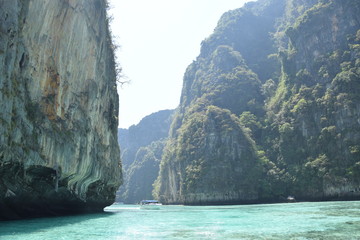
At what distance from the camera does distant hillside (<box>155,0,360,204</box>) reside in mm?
61188

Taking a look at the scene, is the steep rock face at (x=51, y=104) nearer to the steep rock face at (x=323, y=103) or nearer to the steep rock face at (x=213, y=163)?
the steep rock face at (x=323, y=103)

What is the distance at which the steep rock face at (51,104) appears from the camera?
15812mm

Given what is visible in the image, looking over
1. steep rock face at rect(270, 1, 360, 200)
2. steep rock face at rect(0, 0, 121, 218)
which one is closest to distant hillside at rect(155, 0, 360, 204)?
steep rock face at rect(270, 1, 360, 200)

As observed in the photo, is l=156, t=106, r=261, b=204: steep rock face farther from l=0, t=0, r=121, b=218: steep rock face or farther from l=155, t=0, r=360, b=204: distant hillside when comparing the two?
l=0, t=0, r=121, b=218: steep rock face

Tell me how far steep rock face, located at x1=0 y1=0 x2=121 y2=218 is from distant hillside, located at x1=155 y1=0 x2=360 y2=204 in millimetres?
45118

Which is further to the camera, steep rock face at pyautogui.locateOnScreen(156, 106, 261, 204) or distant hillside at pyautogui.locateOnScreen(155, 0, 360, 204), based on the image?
steep rock face at pyautogui.locateOnScreen(156, 106, 261, 204)

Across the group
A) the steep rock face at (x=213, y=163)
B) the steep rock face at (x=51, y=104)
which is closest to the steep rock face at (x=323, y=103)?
the steep rock face at (x=213, y=163)

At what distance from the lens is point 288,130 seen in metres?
73.4

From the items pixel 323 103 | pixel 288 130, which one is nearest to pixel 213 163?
pixel 288 130

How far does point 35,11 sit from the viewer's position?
1725cm

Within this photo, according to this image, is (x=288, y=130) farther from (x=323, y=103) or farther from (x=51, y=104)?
(x=51, y=104)

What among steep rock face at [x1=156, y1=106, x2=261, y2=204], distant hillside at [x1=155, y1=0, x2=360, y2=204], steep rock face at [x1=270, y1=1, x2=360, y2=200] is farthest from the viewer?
steep rock face at [x1=156, y1=106, x2=261, y2=204]

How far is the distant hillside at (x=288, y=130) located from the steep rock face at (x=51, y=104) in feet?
148

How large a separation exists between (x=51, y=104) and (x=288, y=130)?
62660 millimetres
